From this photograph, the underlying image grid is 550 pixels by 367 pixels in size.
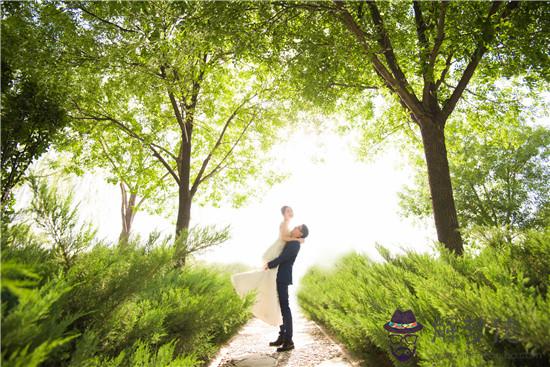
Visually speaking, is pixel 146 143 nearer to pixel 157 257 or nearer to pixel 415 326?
pixel 157 257

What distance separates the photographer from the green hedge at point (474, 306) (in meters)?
2.04

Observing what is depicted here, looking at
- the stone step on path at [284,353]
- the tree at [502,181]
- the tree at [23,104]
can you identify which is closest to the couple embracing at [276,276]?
the stone step on path at [284,353]

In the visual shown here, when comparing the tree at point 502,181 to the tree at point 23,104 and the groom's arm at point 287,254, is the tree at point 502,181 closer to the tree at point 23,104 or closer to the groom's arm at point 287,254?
the groom's arm at point 287,254

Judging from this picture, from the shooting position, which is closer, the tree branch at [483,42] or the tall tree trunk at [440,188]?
the tree branch at [483,42]

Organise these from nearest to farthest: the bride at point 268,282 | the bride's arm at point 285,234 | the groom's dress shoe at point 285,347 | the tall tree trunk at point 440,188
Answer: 1. the groom's dress shoe at point 285,347
2. the bride's arm at point 285,234
3. the bride at point 268,282
4. the tall tree trunk at point 440,188

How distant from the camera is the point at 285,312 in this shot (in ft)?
21.1

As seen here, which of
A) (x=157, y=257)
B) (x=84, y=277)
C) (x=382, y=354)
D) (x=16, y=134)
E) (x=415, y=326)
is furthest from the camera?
(x=16, y=134)

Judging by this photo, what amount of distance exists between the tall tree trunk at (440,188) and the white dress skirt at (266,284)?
3.58 meters

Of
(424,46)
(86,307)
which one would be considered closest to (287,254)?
(86,307)

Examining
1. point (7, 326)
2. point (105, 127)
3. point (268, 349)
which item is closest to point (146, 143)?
point (105, 127)

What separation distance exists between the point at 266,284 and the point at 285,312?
751 millimetres

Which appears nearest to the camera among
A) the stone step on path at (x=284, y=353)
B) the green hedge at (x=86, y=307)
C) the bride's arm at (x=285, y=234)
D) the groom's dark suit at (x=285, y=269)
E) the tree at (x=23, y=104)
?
the green hedge at (x=86, y=307)

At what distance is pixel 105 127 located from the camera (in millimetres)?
12211

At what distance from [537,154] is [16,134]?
29525 mm
